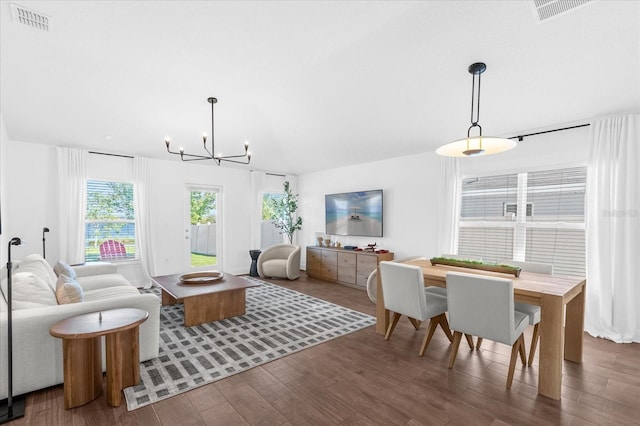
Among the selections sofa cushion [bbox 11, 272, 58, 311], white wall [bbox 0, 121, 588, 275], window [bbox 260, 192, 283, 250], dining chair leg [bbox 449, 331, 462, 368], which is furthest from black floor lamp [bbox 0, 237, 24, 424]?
window [bbox 260, 192, 283, 250]

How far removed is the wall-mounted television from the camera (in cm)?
562

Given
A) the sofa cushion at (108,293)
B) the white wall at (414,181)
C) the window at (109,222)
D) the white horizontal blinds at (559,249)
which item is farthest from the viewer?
the window at (109,222)

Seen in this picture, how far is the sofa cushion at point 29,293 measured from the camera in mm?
2221

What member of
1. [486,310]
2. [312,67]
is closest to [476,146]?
[486,310]

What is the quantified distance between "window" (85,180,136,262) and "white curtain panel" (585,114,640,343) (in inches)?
274

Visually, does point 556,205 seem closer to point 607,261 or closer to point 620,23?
point 607,261

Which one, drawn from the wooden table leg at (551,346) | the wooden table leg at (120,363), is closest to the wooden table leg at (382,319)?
the wooden table leg at (551,346)

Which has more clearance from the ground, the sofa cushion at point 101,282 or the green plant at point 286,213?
the green plant at point 286,213

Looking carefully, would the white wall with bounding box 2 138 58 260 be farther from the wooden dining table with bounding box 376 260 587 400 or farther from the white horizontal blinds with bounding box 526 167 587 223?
the white horizontal blinds with bounding box 526 167 587 223

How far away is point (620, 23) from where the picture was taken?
7.42 feet

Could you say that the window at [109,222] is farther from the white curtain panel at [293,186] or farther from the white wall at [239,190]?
the white curtain panel at [293,186]

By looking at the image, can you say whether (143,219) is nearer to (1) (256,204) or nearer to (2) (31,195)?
(2) (31,195)

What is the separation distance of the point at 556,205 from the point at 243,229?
18.7 ft

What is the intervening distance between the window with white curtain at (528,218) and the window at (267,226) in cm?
439
